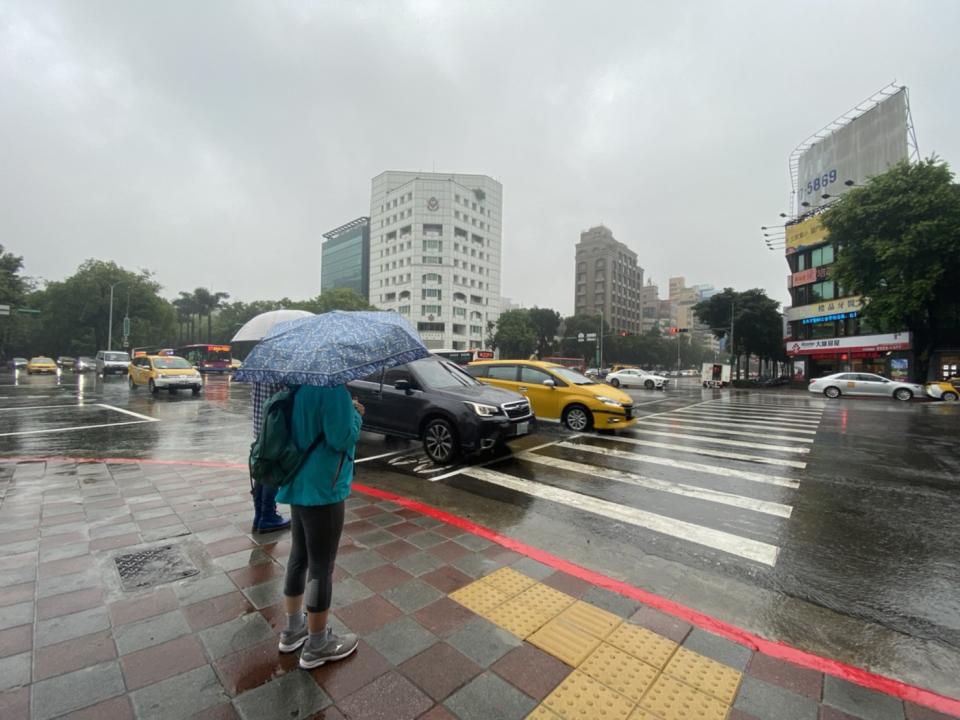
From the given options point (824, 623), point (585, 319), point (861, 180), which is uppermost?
point (861, 180)

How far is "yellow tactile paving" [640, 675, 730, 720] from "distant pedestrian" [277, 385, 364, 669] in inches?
61.6

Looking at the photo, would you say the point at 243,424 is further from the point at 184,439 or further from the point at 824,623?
the point at 824,623

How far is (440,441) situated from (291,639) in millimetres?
4582

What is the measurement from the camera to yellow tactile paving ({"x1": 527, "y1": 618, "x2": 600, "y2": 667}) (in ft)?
8.13

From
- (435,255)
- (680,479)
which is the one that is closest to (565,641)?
(680,479)

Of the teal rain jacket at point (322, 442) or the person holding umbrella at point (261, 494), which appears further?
the person holding umbrella at point (261, 494)

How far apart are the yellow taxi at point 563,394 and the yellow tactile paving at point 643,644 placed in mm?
6978

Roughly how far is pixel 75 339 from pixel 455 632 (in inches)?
2691

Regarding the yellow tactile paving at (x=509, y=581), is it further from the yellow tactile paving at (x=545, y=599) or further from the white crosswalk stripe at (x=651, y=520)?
the white crosswalk stripe at (x=651, y=520)

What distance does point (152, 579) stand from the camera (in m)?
3.23

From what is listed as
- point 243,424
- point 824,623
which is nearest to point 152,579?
point 824,623

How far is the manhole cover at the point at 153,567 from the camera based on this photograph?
320 cm

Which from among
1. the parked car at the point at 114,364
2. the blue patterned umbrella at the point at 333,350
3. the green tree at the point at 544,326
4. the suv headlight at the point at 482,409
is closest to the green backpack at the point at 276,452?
the blue patterned umbrella at the point at 333,350

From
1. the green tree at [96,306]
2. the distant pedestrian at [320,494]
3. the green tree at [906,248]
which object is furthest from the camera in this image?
the green tree at [96,306]
